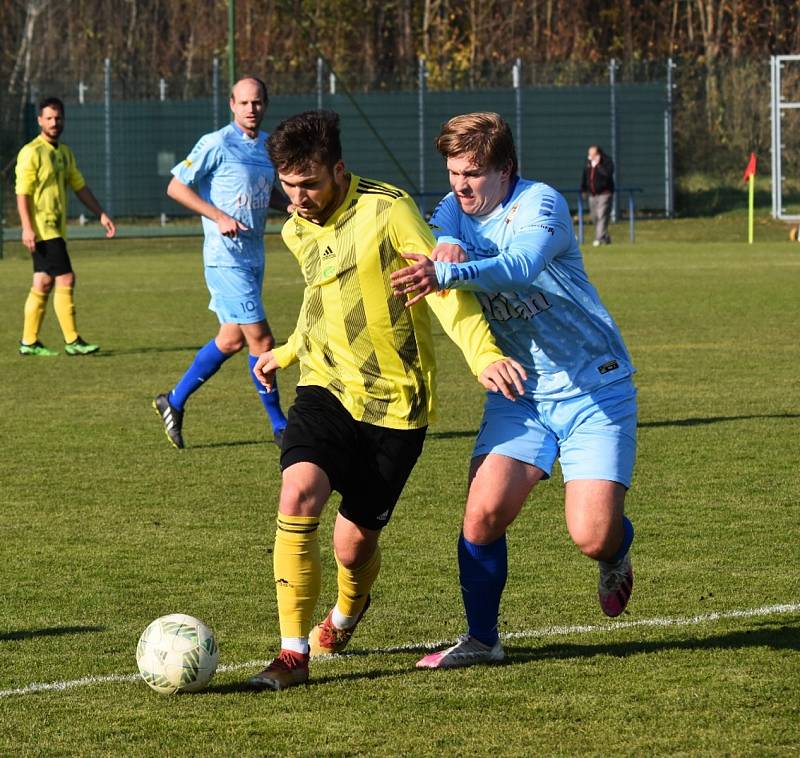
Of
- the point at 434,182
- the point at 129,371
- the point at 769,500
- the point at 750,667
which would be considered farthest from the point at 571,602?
the point at 434,182

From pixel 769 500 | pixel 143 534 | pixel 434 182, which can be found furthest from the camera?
pixel 434 182

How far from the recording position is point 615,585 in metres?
5.46

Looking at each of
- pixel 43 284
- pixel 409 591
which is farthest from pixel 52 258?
pixel 409 591

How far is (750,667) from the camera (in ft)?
16.8

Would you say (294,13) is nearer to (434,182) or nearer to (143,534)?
(434,182)

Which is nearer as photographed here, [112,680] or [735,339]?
[112,680]

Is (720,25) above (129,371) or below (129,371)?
above

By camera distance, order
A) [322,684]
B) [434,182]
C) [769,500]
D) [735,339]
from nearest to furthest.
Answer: [322,684]
[769,500]
[735,339]
[434,182]

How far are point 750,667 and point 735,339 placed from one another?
1052cm

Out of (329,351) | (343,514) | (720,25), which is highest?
(720,25)

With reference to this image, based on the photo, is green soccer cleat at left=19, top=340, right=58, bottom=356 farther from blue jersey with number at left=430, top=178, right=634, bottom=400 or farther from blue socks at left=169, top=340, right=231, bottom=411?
blue jersey with number at left=430, top=178, right=634, bottom=400

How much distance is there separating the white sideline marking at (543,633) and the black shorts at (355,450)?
527mm

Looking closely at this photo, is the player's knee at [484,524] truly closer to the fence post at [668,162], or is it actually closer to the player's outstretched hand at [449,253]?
the player's outstretched hand at [449,253]

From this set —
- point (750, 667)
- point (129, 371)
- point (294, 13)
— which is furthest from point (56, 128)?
point (294, 13)
